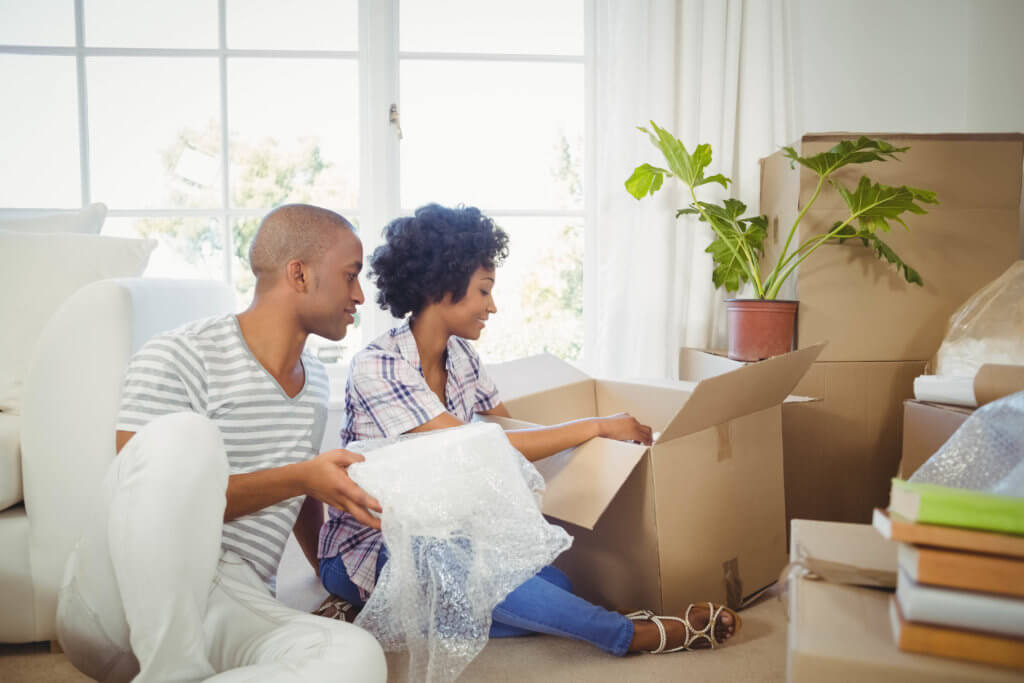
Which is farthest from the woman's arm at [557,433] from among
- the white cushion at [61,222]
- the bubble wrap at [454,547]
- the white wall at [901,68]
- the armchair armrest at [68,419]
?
the white wall at [901,68]

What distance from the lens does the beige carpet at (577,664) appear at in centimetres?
106

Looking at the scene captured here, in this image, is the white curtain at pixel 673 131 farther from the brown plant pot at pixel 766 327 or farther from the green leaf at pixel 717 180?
the brown plant pot at pixel 766 327

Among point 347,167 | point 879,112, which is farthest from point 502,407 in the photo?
point 879,112

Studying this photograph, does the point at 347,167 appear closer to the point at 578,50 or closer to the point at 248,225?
the point at 248,225

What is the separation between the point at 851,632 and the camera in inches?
22.3

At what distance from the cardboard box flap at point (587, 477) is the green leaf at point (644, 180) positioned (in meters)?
0.91

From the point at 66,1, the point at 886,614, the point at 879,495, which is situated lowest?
the point at 879,495

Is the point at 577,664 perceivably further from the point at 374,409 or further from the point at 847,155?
the point at 847,155

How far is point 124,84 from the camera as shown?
6.92 ft

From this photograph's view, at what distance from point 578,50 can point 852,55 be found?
82 cm

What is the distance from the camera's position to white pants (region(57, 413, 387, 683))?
742 mm

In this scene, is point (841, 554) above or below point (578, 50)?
below

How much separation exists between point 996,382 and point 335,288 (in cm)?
111

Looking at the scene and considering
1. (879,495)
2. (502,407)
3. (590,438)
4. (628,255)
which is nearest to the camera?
(590,438)
